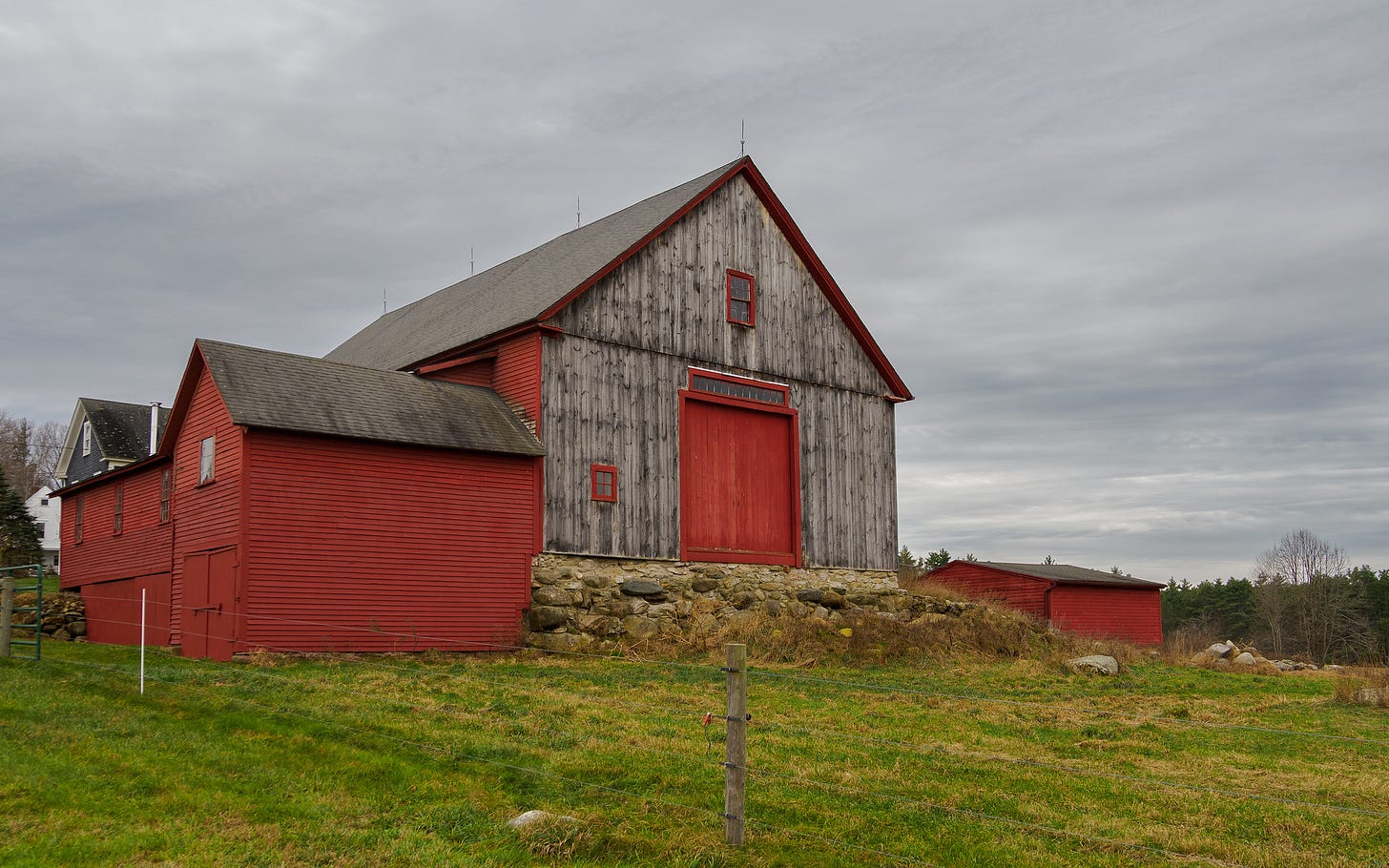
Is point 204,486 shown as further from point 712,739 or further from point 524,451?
point 712,739

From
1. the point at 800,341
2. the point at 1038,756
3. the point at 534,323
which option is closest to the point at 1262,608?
the point at 800,341

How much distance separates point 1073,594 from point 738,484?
23656mm

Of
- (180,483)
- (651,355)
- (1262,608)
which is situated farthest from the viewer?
(1262,608)

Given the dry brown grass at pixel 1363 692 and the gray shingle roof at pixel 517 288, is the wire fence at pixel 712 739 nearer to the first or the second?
the dry brown grass at pixel 1363 692

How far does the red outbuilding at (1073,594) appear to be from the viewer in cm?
4584

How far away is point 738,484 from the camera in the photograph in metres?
28.6

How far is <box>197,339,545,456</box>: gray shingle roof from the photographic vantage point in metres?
21.2

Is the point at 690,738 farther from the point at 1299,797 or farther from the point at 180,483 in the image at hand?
the point at 180,483

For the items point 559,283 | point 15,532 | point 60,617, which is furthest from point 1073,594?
point 15,532

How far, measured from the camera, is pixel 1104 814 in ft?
32.7

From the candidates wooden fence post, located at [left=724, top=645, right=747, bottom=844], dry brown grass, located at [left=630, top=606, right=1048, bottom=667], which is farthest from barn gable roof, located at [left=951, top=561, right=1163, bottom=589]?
wooden fence post, located at [left=724, top=645, right=747, bottom=844]

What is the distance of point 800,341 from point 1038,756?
18.7 meters

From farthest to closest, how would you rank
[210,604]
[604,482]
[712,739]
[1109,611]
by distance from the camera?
[1109,611] → [604,482] → [210,604] → [712,739]

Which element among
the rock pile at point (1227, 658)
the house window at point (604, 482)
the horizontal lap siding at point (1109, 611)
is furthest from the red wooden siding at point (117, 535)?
the horizontal lap siding at point (1109, 611)
